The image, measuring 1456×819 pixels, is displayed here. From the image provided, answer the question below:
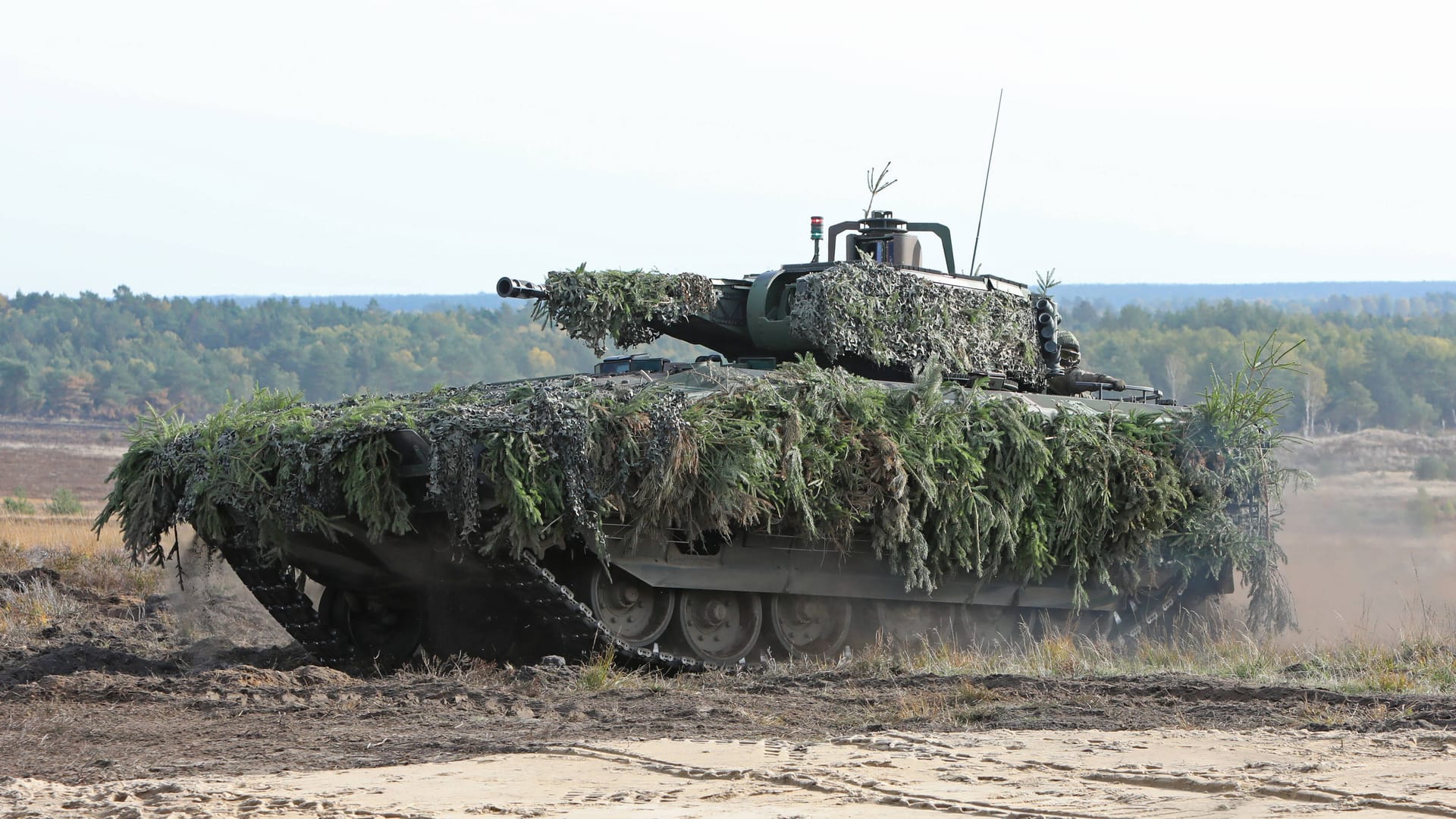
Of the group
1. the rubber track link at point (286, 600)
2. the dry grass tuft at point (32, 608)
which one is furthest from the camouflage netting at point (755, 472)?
the dry grass tuft at point (32, 608)

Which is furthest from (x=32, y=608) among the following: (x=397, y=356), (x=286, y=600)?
(x=397, y=356)

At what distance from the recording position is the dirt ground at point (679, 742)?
5590 mm

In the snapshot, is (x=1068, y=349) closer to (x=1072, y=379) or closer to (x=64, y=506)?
(x=1072, y=379)

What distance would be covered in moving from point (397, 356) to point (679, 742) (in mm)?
66055

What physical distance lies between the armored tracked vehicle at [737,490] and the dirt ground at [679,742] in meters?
0.67

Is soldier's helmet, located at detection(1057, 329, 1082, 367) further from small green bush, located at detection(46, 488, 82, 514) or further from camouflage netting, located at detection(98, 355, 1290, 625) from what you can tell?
small green bush, located at detection(46, 488, 82, 514)

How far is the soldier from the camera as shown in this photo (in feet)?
40.8

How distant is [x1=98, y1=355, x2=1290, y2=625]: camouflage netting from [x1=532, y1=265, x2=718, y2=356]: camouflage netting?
1.16 m

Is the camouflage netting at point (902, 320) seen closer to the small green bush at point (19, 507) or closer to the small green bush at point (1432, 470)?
the small green bush at point (19, 507)

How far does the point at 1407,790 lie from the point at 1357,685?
3.01 m

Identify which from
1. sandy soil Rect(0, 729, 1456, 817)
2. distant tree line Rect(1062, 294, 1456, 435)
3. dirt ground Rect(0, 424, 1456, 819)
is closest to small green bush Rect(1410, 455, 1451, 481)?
distant tree line Rect(1062, 294, 1456, 435)

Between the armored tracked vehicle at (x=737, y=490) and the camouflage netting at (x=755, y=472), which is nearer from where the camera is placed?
the camouflage netting at (x=755, y=472)

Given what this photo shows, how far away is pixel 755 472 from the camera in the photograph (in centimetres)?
931

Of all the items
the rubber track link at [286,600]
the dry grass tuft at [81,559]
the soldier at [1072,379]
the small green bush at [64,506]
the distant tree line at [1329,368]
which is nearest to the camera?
the rubber track link at [286,600]
